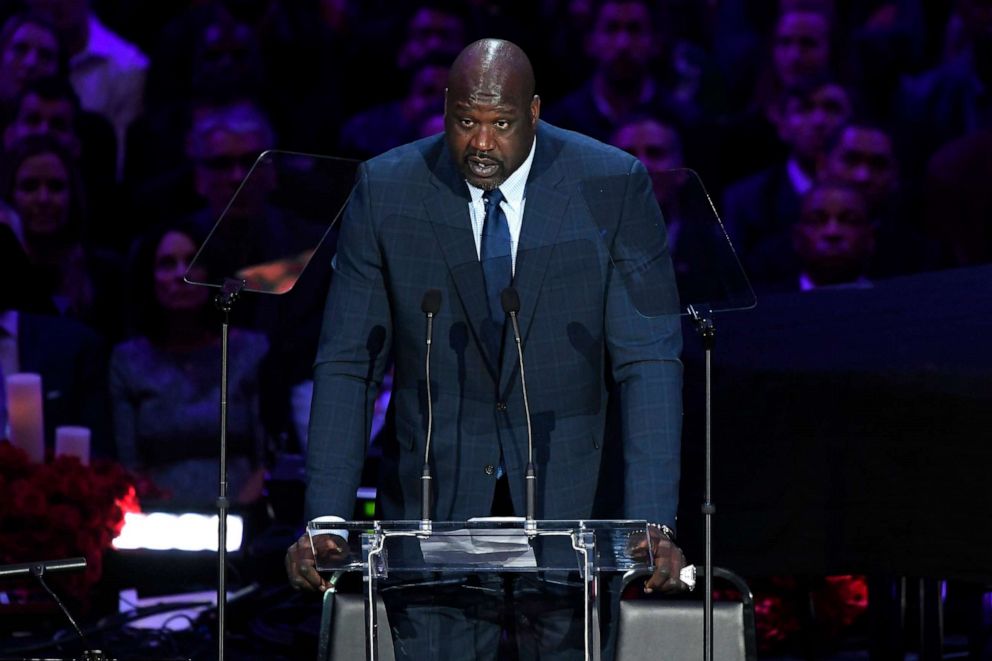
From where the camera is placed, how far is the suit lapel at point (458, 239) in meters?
3.22

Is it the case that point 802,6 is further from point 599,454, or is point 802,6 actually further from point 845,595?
point 599,454

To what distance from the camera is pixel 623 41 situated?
6996 millimetres

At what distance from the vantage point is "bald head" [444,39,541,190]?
122 inches

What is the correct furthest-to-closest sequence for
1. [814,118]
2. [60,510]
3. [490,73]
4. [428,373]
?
[814,118] → [60,510] → [490,73] → [428,373]

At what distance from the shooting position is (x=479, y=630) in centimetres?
291

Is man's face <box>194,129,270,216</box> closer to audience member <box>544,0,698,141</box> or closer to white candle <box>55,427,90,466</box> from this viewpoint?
audience member <box>544,0,698,141</box>

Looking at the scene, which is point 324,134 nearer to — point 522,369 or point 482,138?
point 482,138

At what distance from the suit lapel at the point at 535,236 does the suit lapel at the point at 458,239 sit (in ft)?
0.19

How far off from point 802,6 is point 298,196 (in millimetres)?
4186

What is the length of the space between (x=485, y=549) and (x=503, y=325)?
66 centimetres

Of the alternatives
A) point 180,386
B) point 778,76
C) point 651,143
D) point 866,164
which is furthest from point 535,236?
point 778,76

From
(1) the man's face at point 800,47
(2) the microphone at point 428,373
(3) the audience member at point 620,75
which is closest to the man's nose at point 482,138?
(2) the microphone at point 428,373

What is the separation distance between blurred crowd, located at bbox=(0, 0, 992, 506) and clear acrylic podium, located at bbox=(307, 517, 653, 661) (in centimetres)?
361

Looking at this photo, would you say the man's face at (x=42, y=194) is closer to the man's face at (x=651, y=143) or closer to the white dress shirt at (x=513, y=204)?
the man's face at (x=651, y=143)
